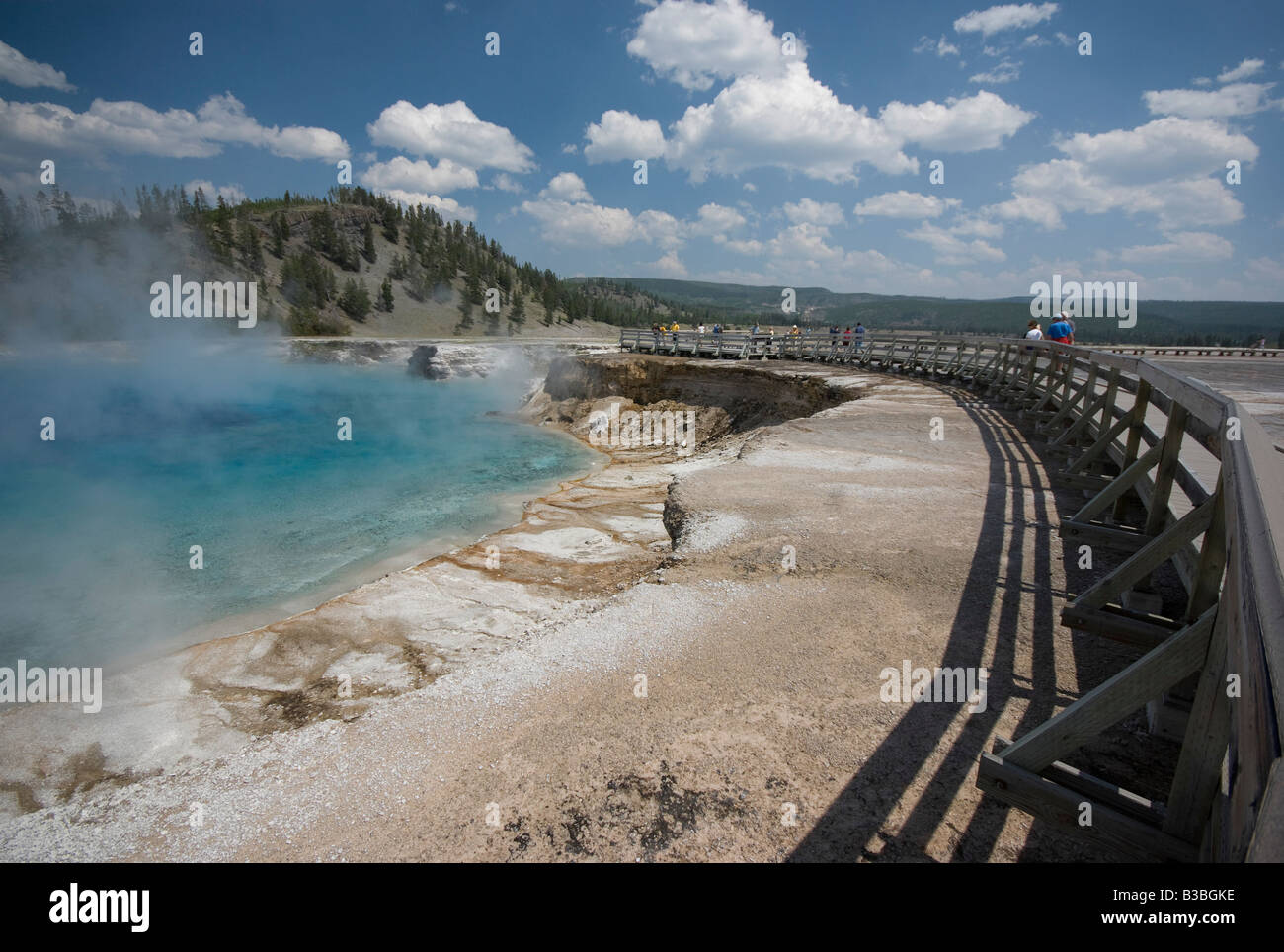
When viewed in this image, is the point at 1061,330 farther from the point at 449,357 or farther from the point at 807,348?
the point at 449,357

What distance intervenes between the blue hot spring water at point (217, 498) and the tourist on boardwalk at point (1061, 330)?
13.0 meters

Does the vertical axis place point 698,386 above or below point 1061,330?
below

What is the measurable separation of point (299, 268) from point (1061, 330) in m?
77.7

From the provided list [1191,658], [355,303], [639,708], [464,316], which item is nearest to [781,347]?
[639,708]

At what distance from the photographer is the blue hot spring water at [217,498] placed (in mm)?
10383

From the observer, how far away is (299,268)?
7088 cm

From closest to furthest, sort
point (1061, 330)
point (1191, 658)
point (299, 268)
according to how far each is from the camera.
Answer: point (1191, 658)
point (1061, 330)
point (299, 268)

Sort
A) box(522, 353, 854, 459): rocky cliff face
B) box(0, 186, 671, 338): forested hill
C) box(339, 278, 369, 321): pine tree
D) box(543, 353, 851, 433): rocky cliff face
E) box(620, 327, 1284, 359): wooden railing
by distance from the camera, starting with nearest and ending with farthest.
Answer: box(543, 353, 851, 433): rocky cliff face < box(522, 353, 854, 459): rocky cliff face < box(620, 327, 1284, 359): wooden railing < box(0, 186, 671, 338): forested hill < box(339, 278, 369, 321): pine tree

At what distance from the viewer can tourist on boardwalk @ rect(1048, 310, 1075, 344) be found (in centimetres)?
1366

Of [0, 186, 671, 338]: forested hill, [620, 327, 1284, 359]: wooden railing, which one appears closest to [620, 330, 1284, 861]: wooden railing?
[620, 327, 1284, 359]: wooden railing

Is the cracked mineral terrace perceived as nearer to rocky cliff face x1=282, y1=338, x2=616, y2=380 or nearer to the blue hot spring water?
the blue hot spring water

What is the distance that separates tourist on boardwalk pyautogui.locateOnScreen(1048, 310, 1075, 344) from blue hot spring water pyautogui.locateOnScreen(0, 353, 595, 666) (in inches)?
514
